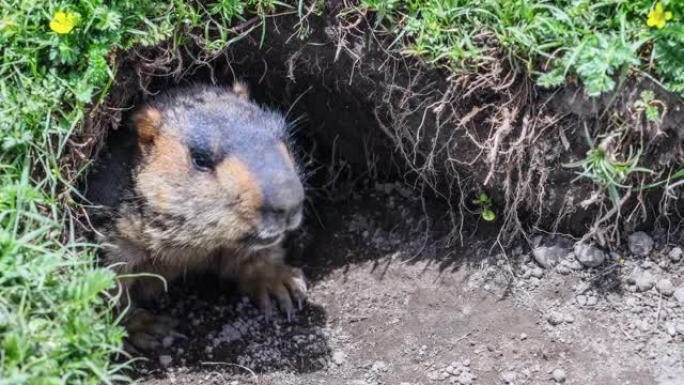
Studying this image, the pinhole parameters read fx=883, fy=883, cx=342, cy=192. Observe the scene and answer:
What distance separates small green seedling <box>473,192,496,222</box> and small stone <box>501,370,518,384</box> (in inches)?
32.7

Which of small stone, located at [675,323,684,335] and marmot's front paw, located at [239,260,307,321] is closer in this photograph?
small stone, located at [675,323,684,335]

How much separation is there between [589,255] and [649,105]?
96 centimetres

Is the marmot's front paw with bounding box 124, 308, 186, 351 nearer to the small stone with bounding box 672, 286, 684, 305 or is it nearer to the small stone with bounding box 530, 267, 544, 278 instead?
the small stone with bounding box 530, 267, 544, 278

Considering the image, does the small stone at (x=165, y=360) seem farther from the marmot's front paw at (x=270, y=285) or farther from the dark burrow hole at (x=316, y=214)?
the marmot's front paw at (x=270, y=285)

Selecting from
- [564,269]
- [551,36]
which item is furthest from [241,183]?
[564,269]

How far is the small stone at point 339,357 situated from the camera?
183 inches

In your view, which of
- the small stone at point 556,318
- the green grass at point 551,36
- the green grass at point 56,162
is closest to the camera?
the green grass at point 56,162

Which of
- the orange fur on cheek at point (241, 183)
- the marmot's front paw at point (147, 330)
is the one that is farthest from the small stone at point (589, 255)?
the marmot's front paw at point (147, 330)

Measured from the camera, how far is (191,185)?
13.9ft

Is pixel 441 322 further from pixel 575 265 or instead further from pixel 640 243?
pixel 640 243

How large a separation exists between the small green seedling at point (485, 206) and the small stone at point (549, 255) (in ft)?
1.02

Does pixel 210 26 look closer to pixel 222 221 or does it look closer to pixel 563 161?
pixel 222 221

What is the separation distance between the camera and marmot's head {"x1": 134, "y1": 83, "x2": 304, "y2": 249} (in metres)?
4.04

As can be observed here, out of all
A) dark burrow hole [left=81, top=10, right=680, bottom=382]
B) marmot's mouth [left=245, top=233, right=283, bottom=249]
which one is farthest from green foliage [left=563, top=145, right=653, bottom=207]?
marmot's mouth [left=245, top=233, right=283, bottom=249]
